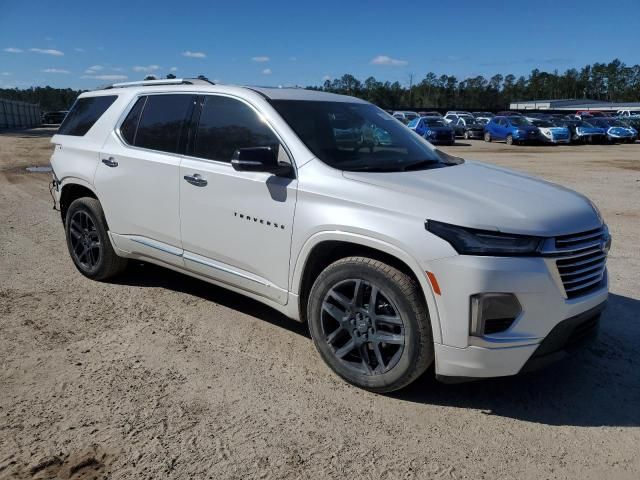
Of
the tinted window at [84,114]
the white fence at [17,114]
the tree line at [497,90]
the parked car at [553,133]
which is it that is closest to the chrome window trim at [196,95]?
the tinted window at [84,114]

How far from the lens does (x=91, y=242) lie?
5.40m

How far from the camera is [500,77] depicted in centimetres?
14488

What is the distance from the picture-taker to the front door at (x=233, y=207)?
3.79 m

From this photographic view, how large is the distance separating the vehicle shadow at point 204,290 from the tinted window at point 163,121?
4.54ft

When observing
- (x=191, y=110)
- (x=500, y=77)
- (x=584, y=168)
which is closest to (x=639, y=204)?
(x=584, y=168)

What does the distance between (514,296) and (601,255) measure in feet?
2.91

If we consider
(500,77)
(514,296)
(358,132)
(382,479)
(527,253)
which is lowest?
(382,479)

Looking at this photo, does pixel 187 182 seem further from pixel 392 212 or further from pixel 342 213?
pixel 392 212

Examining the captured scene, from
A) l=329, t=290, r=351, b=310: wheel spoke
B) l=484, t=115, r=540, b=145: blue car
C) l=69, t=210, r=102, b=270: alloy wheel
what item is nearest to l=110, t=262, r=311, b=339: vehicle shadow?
l=69, t=210, r=102, b=270: alloy wheel

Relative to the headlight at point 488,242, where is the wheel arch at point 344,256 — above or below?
below

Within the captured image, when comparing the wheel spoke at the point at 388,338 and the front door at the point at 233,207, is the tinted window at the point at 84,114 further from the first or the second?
the wheel spoke at the point at 388,338

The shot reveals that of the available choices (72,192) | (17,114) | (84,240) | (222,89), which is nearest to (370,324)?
(222,89)

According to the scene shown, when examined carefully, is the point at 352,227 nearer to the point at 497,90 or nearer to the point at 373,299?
the point at 373,299

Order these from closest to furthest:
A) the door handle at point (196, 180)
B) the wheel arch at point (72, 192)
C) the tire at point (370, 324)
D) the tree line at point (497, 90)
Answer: the tire at point (370, 324) → the door handle at point (196, 180) → the wheel arch at point (72, 192) → the tree line at point (497, 90)
